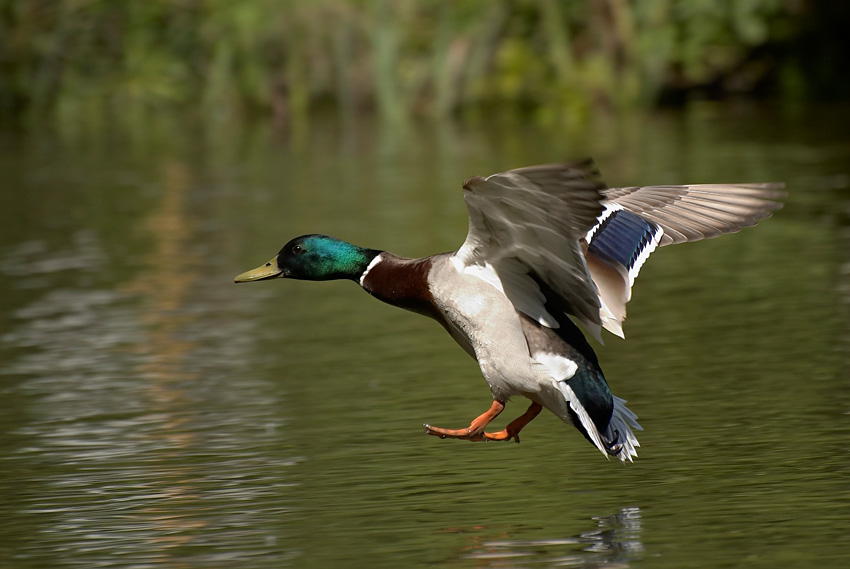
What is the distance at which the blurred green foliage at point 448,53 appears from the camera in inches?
969

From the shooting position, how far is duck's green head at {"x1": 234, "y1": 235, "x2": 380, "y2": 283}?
663cm

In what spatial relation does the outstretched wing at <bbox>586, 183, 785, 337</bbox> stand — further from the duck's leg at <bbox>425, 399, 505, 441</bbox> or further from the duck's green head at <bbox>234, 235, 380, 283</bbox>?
the duck's green head at <bbox>234, 235, 380, 283</bbox>

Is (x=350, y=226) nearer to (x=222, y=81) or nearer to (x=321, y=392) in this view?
(x=321, y=392)

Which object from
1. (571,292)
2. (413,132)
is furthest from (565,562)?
(413,132)

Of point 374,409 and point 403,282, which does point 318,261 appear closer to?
point 403,282

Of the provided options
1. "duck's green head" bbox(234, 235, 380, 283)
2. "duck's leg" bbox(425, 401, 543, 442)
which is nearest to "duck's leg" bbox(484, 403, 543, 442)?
"duck's leg" bbox(425, 401, 543, 442)

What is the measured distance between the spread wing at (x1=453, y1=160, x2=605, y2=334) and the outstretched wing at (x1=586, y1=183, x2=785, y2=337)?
11.7 inches

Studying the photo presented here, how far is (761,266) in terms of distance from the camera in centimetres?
1082

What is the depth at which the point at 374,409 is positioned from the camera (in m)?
7.30

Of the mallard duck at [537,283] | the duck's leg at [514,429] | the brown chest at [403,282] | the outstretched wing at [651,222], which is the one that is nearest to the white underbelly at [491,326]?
the mallard duck at [537,283]

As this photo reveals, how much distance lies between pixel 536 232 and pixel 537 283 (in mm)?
361

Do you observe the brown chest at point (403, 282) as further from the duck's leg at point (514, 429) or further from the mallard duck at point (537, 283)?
the duck's leg at point (514, 429)

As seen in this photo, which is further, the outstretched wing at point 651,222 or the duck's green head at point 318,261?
the duck's green head at point 318,261

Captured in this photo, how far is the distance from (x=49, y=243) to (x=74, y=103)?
60.9 feet
